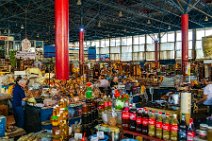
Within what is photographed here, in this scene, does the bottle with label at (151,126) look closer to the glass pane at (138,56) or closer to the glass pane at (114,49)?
the glass pane at (138,56)

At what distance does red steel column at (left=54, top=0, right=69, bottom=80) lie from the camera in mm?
8688

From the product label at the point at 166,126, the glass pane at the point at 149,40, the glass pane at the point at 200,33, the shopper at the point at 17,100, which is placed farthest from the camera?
the glass pane at the point at 149,40

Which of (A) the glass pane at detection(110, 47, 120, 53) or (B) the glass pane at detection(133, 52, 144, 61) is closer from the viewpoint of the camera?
(B) the glass pane at detection(133, 52, 144, 61)

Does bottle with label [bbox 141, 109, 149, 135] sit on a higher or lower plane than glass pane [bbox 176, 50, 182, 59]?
lower

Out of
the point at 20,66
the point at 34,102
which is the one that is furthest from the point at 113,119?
the point at 20,66

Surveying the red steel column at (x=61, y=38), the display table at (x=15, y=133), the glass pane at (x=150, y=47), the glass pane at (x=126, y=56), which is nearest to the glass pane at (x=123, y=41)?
the glass pane at (x=126, y=56)

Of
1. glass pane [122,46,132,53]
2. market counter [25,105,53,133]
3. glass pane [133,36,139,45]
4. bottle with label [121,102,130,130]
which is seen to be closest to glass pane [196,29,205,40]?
glass pane [133,36,139,45]

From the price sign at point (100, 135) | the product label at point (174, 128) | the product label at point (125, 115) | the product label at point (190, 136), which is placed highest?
the product label at point (125, 115)

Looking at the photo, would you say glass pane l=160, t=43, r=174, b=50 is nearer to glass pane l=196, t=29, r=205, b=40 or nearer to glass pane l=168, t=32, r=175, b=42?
glass pane l=168, t=32, r=175, b=42

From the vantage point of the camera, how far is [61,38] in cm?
870

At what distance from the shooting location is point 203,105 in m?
6.38

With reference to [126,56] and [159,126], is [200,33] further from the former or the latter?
[159,126]

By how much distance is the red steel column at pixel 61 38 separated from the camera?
8.69 meters

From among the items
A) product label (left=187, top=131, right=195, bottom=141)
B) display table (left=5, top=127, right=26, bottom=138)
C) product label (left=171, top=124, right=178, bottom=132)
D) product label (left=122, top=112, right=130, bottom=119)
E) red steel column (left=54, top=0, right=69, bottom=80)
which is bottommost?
display table (left=5, top=127, right=26, bottom=138)
